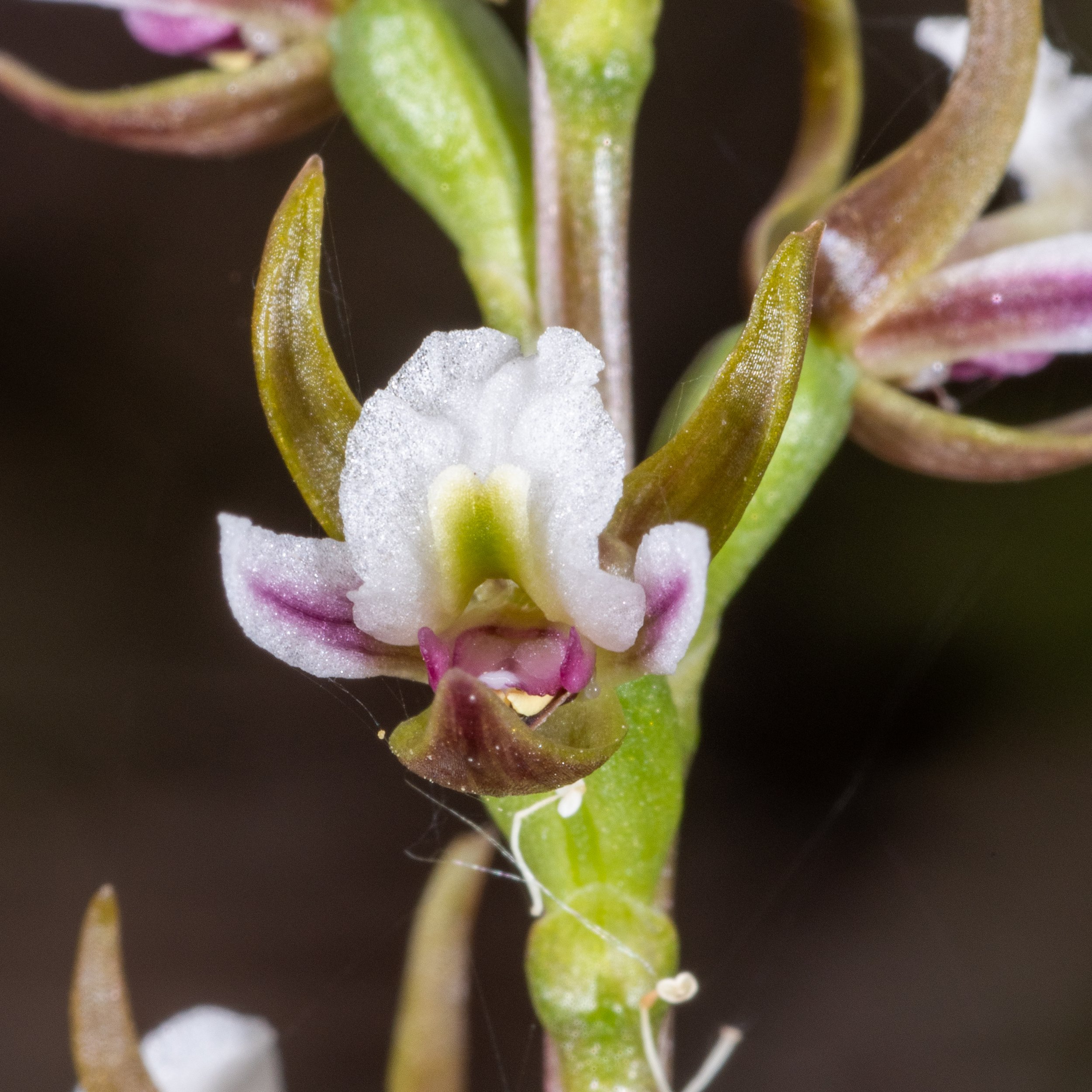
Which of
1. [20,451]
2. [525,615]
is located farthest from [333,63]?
[20,451]

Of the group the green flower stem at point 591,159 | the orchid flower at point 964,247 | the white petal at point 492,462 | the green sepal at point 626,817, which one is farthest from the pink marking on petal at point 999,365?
the white petal at point 492,462

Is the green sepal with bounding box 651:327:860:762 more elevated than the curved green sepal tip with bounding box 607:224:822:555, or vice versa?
the curved green sepal tip with bounding box 607:224:822:555

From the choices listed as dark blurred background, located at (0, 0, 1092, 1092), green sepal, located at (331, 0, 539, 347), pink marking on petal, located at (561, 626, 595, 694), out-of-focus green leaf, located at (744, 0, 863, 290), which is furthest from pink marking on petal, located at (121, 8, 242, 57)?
dark blurred background, located at (0, 0, 1092, 1092)

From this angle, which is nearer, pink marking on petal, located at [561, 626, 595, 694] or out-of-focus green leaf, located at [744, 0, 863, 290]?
pink marking on petal, located at [561, 626, 595, 694]

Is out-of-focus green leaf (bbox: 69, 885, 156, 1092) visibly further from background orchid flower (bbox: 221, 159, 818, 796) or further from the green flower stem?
the green flower stem

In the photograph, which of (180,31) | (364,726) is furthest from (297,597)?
(364,726)

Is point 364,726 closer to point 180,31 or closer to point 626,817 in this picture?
point 180,31

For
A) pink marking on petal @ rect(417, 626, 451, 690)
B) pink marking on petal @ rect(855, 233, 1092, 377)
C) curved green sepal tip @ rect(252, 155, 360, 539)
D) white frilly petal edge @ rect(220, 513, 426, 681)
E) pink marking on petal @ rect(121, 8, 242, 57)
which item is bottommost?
pink marking on petal @ rect(855, 233, 1092, 377)
